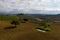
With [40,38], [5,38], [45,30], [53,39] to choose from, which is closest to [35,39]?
[40,38]

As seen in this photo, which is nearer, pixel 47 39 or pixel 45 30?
pixel 47 39

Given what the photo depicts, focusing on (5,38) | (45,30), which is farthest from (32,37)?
(45,30)

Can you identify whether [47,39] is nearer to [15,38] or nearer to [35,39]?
[35,39]

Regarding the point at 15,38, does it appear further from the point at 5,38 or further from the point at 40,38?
the point at 40,38

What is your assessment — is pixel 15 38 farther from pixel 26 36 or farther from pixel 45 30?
pixel 45 30

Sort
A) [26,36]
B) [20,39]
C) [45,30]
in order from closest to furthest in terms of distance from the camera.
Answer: [20,39]
[26,36]
[45,30]

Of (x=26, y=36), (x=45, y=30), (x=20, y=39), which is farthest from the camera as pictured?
(x=45, y=30)

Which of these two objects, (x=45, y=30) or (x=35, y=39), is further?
(x=45, y=30)

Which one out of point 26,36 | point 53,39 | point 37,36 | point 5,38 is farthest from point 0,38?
point 53,39
